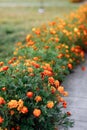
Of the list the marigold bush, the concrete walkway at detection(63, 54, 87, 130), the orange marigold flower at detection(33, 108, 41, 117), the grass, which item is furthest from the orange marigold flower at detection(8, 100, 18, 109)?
the grass

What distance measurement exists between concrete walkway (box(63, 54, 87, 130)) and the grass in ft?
4.11

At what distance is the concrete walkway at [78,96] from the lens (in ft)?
13.6

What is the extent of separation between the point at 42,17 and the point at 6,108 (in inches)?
386

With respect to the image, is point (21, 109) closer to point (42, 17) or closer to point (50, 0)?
point (42, 17)

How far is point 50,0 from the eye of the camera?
19.3m

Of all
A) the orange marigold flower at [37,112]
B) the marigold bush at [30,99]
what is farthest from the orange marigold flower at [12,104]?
the orange marigold flower at [37,112]

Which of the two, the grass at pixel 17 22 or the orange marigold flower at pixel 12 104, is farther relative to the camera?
the grass at pixel 17 22

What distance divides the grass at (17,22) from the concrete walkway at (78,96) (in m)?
1.25

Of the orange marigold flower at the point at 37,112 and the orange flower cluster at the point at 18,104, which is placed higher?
the orange flower cluster at the point at 18,104

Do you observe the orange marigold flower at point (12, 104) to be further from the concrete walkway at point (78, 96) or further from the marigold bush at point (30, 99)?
the concrete walkway at point (78, 96)

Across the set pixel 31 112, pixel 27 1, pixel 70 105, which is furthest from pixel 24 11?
pixel 31 112

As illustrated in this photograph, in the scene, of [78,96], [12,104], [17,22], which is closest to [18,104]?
[12,104]

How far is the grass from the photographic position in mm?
8148

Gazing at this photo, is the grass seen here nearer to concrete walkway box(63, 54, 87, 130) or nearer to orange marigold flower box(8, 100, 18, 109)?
concrete walkway box(63, 54, 87, 130)
